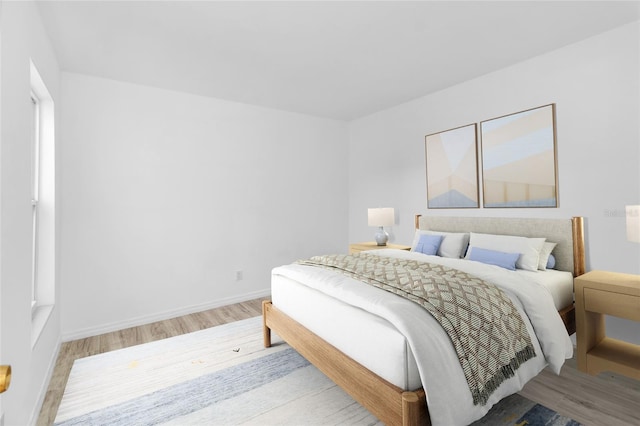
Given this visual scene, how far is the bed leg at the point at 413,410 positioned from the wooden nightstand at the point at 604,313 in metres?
1.74

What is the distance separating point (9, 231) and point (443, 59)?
3.41 metres

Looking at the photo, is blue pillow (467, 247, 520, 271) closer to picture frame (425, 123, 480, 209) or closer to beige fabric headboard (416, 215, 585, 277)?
beige fabric headboard (416, 215, 585, 277)

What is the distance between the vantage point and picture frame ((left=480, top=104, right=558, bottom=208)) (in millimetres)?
2908

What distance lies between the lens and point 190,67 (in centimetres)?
308

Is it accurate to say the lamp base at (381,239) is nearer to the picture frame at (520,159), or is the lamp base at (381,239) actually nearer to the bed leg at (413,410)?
the picture frame at (520,159)

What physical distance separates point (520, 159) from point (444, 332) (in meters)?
2.32

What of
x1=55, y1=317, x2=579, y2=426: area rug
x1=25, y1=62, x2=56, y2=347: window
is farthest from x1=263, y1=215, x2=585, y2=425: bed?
x1=25, y1=62, x2=56, y2=347: window

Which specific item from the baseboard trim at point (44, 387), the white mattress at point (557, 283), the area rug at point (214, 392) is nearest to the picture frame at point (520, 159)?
the white mattress at point (557, 283)

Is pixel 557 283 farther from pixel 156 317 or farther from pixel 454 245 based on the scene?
pixel 156 317

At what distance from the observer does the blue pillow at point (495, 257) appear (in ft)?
8.90

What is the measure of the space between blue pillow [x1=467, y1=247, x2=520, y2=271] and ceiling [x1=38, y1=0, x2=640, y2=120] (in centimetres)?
181

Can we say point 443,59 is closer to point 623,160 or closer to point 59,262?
point 623,160

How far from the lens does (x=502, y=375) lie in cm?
163

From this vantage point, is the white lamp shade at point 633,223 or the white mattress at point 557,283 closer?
the white lamp shade at point 633,223
